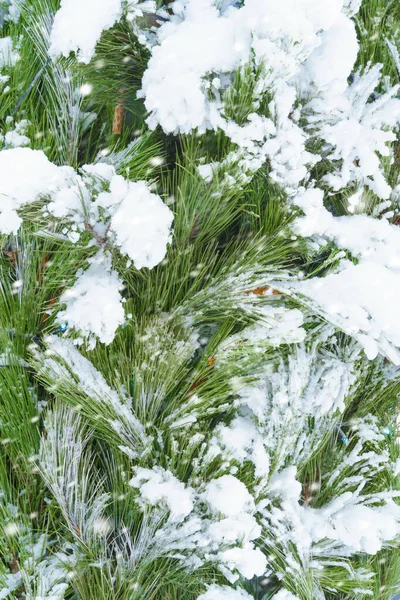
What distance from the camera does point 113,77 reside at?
540 millimetres

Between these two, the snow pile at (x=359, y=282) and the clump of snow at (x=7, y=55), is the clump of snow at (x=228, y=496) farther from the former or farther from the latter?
the clump of snow at (x=7, y=55)

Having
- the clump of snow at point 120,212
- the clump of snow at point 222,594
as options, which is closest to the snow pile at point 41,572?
the clump of snow at point 222,594

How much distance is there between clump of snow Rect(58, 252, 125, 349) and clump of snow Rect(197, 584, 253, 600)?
0.94 feet

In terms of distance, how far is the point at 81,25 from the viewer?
45 centimetres

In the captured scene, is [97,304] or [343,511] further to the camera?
[343,511]

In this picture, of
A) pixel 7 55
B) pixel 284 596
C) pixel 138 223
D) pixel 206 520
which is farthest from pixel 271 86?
pixel 284 596

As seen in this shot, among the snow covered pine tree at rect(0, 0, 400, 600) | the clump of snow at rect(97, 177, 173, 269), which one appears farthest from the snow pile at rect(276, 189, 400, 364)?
the clump of snow at rect(97, 177, 173, 269)

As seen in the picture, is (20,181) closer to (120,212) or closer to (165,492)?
(120,212)

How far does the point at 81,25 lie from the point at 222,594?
561mm

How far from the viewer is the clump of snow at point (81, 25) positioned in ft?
1.49

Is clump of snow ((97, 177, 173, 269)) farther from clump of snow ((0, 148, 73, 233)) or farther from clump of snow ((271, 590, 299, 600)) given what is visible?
clump of snow ((271, 590, 299, 600))

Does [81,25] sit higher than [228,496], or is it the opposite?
[81,25]

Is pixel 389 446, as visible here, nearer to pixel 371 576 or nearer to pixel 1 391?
pixel 371 576

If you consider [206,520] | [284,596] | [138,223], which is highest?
[138,223]
